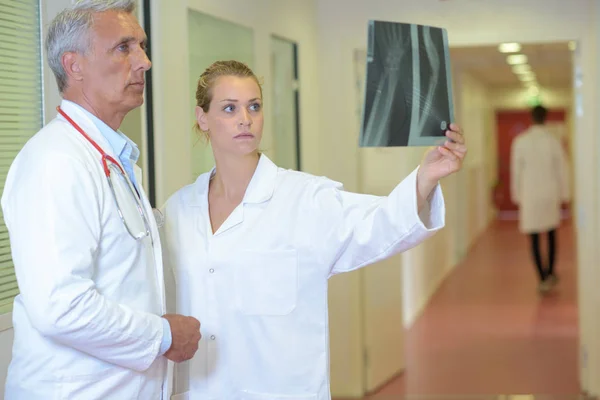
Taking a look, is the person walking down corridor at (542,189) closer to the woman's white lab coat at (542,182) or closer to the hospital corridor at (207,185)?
the woman's white lab coat at (542,182)

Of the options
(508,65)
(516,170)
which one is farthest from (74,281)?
(508,65)

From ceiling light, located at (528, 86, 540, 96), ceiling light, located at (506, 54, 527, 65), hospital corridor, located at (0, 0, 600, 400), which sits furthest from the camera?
ceiling light, located at (528, 86, 540, 96)

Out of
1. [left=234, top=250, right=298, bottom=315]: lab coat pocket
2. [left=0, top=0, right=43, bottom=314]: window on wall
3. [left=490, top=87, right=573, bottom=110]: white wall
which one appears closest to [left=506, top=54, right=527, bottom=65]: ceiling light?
[left=490, top=87, right=573, bottom=110]: white wall

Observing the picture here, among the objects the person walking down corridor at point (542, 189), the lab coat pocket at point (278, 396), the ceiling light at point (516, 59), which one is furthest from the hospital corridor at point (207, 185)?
the ceiling light at point (516, 59)

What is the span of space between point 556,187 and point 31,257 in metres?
7.95

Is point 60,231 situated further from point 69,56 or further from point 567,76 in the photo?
point 567,76

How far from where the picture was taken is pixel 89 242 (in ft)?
6.10

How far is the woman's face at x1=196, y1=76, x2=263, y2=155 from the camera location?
2373 mm

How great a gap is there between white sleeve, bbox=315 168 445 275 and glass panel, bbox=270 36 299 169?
2.21 m

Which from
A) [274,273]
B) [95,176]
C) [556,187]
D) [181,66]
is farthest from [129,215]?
[556,187]

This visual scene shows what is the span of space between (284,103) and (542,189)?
5050 mm

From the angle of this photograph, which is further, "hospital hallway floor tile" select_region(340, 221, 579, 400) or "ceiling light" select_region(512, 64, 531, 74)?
"ceiling light" select_region(512, 64, 531, 74)

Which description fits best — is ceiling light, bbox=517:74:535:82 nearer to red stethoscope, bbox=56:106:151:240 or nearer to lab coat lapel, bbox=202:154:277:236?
lab coat lapel, bbox=202:154:277:236

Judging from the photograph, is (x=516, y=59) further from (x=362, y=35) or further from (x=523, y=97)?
(x=523, y=97)
